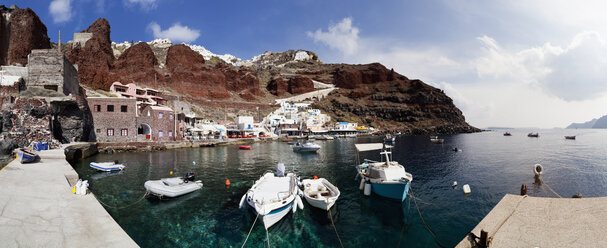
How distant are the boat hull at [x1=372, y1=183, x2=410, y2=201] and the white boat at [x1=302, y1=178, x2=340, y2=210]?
11.3 ft

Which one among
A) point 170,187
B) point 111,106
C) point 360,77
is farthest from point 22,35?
point 360,77

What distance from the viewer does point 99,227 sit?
901 centimetres

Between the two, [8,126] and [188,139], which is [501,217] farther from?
[188,139]

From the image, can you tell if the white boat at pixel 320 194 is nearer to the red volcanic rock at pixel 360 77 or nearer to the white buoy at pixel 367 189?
the white buoy at pixel 367 189

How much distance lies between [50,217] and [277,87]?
130m

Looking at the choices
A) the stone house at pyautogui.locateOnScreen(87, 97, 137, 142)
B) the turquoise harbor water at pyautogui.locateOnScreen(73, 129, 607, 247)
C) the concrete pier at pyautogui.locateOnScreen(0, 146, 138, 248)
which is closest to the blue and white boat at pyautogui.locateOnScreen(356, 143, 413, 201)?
the turquoise harbor water at pyautogui.locateOnScreen(73, 129, 607, 247)

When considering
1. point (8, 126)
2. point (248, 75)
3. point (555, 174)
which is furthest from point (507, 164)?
point (248, 75)

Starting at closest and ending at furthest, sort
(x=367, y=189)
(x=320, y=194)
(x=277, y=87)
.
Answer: (x=320, y=194), (x=367, y=189), (x=277, y=87)

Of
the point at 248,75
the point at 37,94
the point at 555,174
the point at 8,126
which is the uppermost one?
the point at 248,75

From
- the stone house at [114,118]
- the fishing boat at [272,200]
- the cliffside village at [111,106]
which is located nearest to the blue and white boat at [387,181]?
the fishing boat at [272,200]

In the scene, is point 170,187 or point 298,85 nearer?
point 170,187

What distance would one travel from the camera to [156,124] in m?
44.8

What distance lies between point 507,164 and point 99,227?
43.0 metres

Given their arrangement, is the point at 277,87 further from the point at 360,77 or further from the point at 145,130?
the point at 145,130
